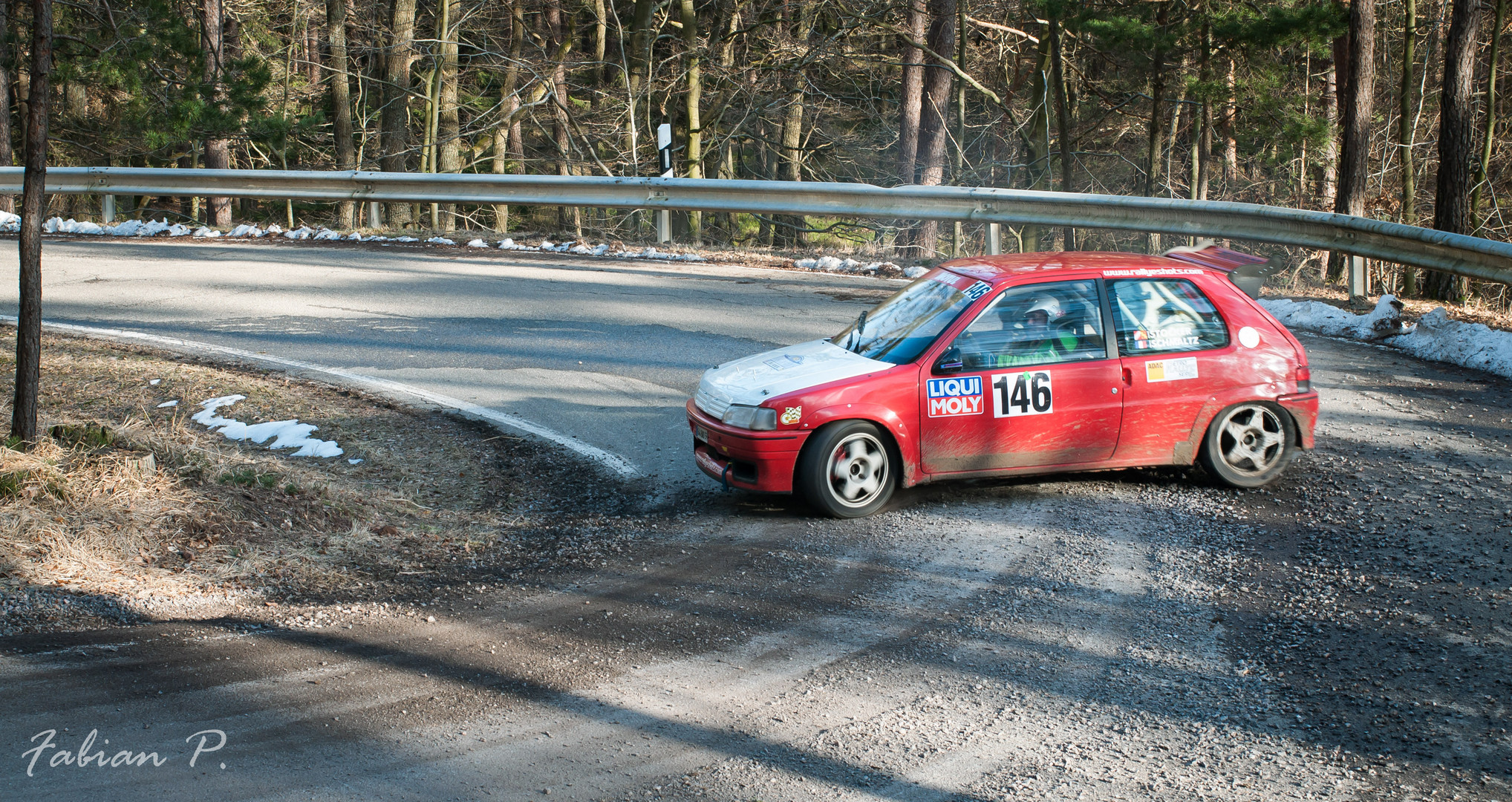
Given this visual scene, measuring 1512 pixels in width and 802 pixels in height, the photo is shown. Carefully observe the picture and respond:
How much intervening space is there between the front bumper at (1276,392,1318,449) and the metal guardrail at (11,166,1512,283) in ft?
14.9

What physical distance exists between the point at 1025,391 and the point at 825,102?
24.1 metres

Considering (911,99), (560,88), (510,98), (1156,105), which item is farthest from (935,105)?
(560,88)

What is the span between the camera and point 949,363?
21.3 ft

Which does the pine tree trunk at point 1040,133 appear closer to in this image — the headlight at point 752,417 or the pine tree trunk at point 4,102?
the pine tree trunk at point 4,102

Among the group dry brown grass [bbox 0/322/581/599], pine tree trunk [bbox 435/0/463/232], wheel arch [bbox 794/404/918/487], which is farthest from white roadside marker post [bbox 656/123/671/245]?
pine tree trunk [bbox 435/0/463/232]

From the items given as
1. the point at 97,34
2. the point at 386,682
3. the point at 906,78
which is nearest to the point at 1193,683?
the point at 386,682

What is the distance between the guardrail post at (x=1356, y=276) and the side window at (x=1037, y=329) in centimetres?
641

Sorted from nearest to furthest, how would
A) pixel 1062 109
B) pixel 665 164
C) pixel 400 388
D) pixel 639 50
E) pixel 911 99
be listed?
1. pixel 400 388
2. pixel 665 164
3. pixel 911 99
4. pixel 639 50
5. pixel 1062 109

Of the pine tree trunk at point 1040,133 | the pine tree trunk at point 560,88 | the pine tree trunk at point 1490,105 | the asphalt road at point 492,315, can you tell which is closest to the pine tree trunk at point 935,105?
the pine tree trunk at point 1040,133

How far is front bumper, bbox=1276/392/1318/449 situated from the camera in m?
6.81

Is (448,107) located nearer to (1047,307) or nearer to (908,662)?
(1047,307)

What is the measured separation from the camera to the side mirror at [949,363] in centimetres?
646

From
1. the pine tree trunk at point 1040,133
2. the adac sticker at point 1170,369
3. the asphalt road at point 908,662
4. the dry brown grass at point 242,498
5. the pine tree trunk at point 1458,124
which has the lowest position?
the asphalt road at point 908,662

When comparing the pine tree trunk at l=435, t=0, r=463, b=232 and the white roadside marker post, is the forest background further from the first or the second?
the white roadside marker post
